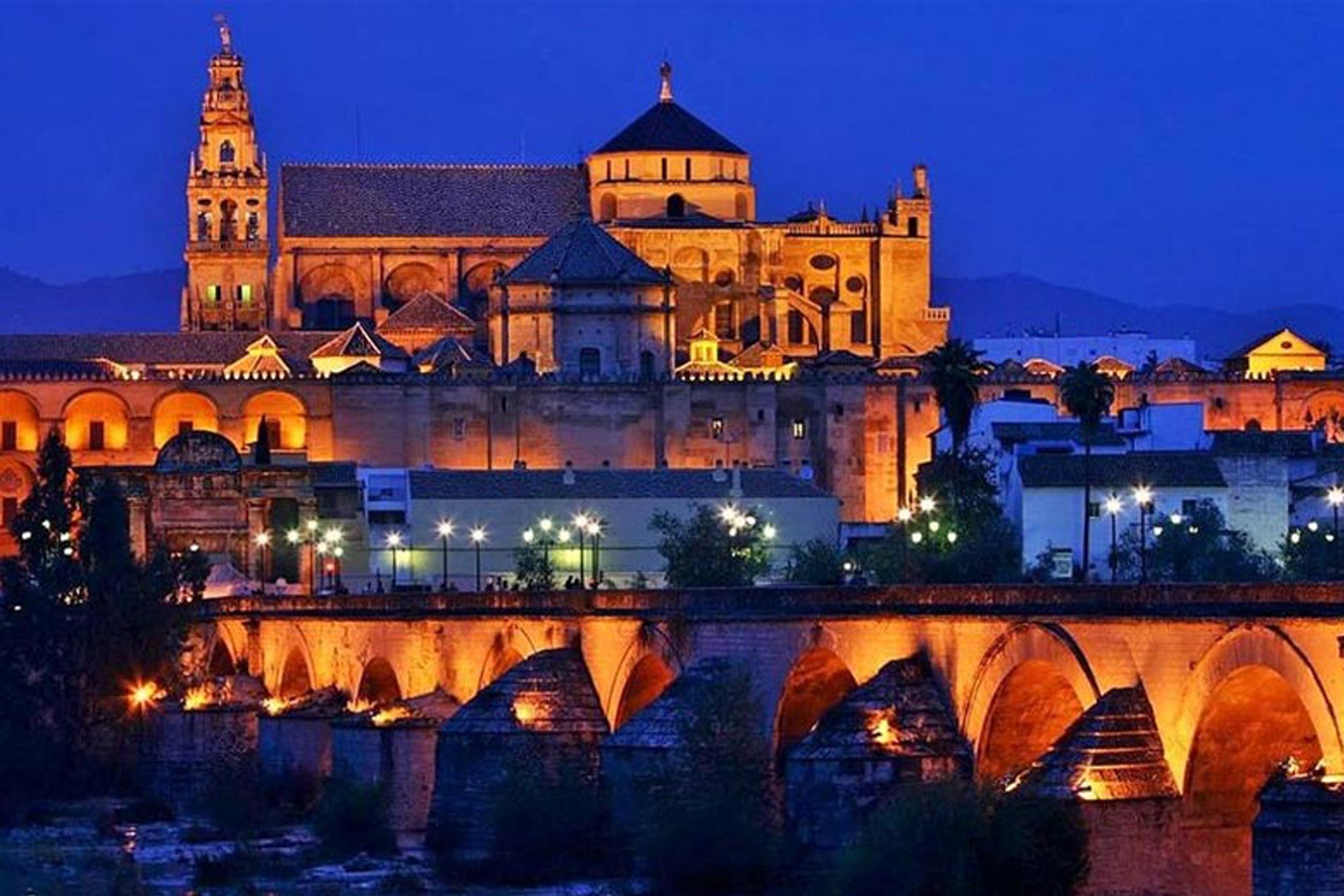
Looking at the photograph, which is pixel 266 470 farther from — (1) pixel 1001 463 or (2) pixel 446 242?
(2) pixel 446 242

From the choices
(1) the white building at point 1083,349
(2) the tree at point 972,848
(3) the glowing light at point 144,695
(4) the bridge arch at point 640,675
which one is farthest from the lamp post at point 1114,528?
(1) the white building at point 1083,349

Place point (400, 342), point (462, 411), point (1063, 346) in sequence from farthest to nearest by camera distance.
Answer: point (1063, 346), point (400, 342), point (462, 411)

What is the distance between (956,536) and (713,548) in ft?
18.3

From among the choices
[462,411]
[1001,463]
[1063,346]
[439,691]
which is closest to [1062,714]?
[439,691]

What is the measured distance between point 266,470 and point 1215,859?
200 feet

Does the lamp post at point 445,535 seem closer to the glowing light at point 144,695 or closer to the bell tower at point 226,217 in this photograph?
the glowing light at point 144,695

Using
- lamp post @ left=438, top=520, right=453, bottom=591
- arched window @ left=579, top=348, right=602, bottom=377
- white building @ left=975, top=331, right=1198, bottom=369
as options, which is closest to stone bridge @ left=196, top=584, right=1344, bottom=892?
lamp post @ left=438, top=520, right=453, bottom=591

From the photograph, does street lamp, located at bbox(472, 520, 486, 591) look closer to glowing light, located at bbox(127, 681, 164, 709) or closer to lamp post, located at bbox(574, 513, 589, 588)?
lamp post, located at bbox(574, 513, 589, 588)

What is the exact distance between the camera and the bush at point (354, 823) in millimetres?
55000

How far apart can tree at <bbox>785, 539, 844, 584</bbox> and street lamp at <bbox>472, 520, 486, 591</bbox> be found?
6564 mm

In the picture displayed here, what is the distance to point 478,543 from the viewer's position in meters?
90.4

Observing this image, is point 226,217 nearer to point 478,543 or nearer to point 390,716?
point 478,543

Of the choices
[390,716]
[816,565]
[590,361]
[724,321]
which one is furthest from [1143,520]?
[724,321]

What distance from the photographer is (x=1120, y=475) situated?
8312cm
